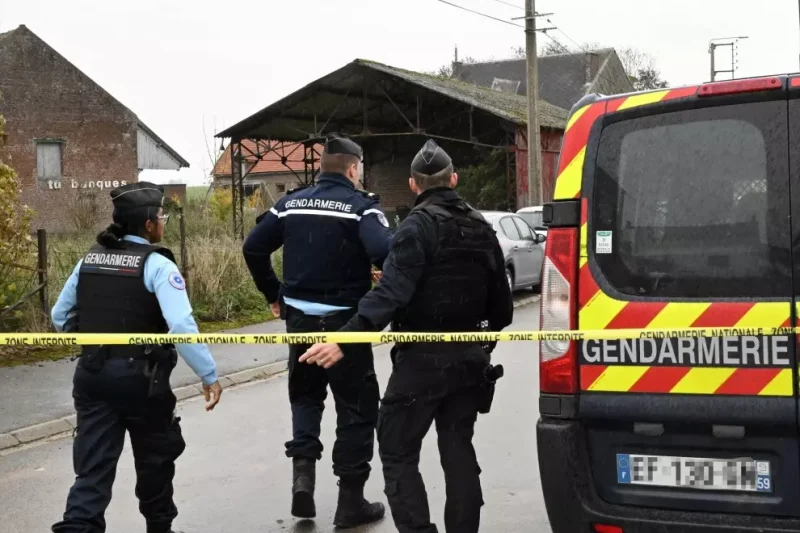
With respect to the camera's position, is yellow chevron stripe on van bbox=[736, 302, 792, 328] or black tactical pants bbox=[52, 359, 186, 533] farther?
black tactical pants bbox=[52, 359, 186, 533]

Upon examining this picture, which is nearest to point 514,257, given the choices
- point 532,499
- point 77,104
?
point 532,499

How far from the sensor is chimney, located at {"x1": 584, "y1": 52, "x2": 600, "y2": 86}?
5800 cm

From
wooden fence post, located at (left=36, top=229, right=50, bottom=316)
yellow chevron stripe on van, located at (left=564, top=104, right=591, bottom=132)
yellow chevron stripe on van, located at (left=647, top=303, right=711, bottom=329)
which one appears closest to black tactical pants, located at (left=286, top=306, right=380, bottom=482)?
yellow chevron stripe on van, located at (left=564, top=104, right=591, bottom=132)

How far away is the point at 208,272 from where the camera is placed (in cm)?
1359

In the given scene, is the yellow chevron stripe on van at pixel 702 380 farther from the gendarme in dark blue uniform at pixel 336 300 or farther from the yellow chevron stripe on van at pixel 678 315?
the gendarme in dark blue uniform at pixel 336 300

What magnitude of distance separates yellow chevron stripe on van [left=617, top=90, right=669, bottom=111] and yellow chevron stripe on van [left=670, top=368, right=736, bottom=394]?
3.19 feet

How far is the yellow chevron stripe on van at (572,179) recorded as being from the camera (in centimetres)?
364

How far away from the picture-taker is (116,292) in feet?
14.1

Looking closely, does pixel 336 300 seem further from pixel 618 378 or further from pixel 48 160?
pixel 48 160

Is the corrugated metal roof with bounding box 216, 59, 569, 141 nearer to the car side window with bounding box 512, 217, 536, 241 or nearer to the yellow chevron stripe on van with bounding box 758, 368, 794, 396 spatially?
the car side window with bounding box 512, 217, 536, 241

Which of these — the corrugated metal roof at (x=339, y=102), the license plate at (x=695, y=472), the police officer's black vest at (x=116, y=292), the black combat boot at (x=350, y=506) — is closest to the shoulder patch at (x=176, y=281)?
the police officer's black vest at (x=116, y=292)

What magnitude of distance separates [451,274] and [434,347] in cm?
32

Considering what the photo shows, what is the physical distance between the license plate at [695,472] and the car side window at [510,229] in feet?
44.3

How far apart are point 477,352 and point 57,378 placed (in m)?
6.23
